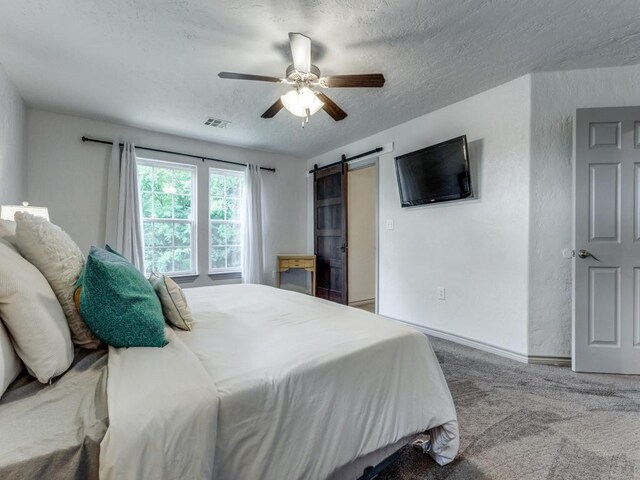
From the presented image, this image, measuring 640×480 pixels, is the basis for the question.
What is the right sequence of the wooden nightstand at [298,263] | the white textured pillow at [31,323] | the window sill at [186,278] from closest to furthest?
the white textured pillow at [31,323] < the window sill at [186,278] < the wooden nightstand at [298,263]

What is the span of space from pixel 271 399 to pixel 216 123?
3426 millimetres

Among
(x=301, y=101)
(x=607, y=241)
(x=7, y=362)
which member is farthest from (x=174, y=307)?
(x=607, y=241)

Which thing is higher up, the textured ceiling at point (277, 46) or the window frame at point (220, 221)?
the textured ceiling at point (277, 46)

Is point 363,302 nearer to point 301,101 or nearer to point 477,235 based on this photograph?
point 477,235

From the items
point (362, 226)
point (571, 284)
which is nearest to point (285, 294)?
point (571, 284)

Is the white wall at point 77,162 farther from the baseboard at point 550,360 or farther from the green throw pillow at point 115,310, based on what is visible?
the baseboard at point 550,360

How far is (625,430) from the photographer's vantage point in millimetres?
1630

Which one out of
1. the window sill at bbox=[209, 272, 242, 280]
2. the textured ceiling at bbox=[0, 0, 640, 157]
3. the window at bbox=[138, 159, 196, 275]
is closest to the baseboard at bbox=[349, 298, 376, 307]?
the window sill at bbox=[209, 272, 242, 280]

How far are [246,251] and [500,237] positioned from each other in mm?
3273

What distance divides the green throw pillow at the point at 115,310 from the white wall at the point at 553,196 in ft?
9.39

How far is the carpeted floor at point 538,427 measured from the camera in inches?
53.5

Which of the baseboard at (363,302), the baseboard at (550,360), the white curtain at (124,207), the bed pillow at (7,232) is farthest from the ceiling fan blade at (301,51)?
the baseboard at (363,302)

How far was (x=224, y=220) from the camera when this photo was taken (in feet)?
14.6

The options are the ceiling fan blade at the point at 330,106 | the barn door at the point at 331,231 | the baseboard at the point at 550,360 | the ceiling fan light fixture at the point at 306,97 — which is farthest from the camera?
the barn door at the point at 331,231
